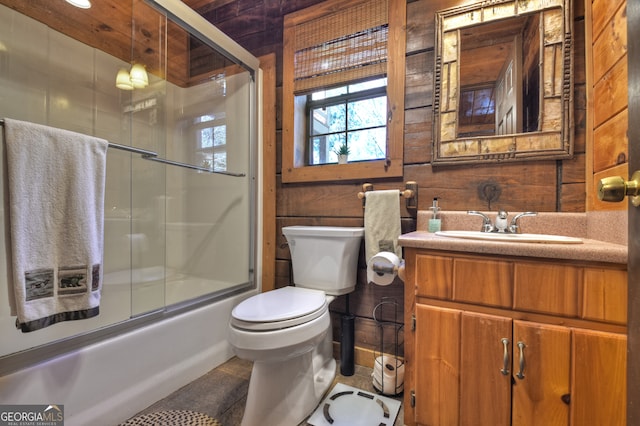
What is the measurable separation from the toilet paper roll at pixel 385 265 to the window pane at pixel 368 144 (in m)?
0.64

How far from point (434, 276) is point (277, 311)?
602mm

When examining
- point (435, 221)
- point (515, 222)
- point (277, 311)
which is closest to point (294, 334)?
point (277, 311)

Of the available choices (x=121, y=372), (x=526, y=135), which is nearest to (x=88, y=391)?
(x=121, y=372)

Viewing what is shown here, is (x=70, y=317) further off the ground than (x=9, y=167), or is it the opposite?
(x=9, y=167)

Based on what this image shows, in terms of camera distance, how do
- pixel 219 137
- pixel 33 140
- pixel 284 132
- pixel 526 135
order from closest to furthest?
1. pixel 33 140
2. pixel 526 135
3. pixel 284 132
4. pixel 219 137

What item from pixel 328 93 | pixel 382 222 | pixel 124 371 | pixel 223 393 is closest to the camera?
pixel 124 371

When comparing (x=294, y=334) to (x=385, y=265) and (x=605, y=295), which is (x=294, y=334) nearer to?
(x=385, y=265)

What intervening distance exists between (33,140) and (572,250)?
1647mm

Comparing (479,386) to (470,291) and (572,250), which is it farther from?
(572,250)

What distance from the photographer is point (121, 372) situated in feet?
3.62

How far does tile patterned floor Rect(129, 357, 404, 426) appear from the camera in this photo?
1139 mm

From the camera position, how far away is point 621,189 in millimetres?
411

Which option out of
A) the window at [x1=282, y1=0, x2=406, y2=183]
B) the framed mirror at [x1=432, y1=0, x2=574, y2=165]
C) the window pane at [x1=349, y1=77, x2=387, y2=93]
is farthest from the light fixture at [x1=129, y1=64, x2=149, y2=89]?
the framed mirror at [x1=432, y1=0, x2=574, y2=165]

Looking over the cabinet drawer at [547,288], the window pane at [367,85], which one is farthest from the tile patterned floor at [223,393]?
the window pane at [367,85]
